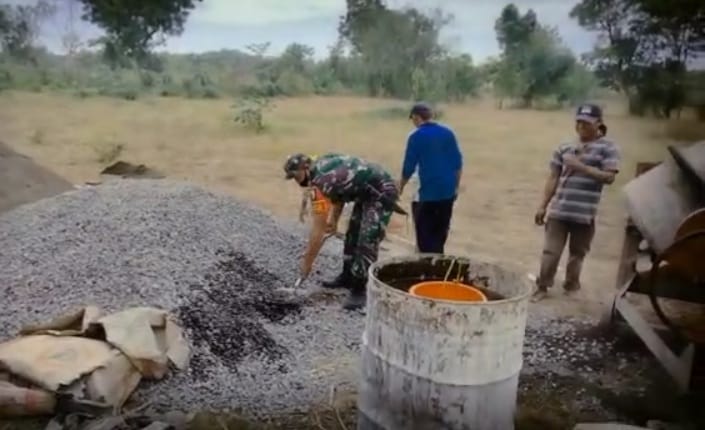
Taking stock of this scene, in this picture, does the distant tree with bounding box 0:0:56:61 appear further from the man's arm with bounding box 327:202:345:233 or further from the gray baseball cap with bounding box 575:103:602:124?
the gray baseball cap with bounding box 575:103:602:124

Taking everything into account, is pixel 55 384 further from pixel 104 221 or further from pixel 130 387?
pixel 104 221

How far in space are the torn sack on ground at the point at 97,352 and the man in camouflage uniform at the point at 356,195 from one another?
97cm

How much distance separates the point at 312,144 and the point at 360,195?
6028 millimetres

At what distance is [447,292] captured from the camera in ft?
6.18

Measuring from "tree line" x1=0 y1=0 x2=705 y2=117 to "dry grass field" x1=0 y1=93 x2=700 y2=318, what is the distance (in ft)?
0.88

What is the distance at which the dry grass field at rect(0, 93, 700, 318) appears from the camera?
6.16 metres

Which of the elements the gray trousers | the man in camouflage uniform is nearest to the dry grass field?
the gray trousers

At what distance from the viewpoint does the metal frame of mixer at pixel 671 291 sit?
94.5 inches

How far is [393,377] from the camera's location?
1.84 metres

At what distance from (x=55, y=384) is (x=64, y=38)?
8.42 m

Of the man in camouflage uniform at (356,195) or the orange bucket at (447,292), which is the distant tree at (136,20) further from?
the orange bucket at (447,292)

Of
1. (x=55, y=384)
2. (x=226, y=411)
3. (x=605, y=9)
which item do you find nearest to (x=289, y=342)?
(x=226, y=411)

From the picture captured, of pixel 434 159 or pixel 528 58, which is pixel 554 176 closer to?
pixel 434 159

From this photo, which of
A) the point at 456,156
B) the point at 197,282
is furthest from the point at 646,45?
the point at 197,282
